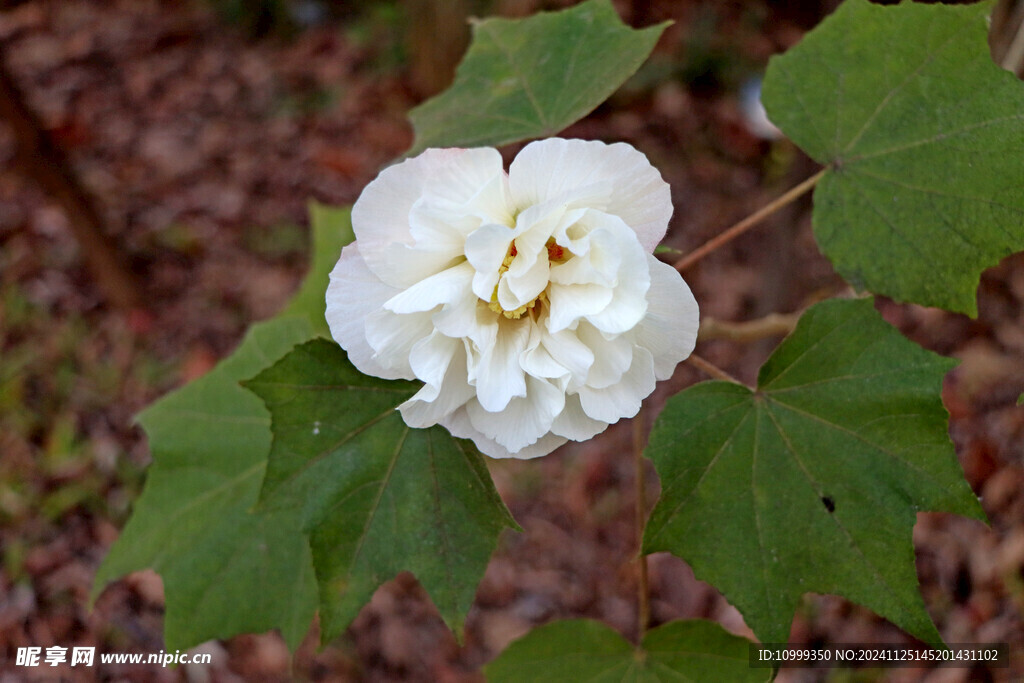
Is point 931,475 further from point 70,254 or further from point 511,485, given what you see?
point 70,254

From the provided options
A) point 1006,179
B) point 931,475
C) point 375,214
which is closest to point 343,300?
point 375,214

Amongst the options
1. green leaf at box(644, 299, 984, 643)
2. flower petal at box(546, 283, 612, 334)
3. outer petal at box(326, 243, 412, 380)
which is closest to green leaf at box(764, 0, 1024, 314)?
green leaf at box(644, 299, 984, 643)

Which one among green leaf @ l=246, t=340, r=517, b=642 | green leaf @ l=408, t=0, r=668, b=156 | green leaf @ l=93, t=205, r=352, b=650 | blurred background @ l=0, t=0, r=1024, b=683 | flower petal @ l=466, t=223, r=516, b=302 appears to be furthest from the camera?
blurred background @ l=0, t=0, r=1024, b=683

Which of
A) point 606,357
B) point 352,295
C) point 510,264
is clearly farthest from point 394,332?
point 606,357

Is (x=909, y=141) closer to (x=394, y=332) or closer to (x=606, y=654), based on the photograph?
(x=394, y=332)

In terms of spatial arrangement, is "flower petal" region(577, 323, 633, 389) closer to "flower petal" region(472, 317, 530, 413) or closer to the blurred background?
"flower petal" region(472, 317, 530, 413)

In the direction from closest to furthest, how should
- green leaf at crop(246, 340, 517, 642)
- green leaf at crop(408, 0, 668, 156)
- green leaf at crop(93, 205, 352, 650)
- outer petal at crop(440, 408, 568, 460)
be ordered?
outer petal at crop(440, 408, 568, 460), green leaf at crop(246, 340, 517, 642), green leaf at crop(408, 0, 668, 156), green leaf at crop(93, 205, 352, 650)
